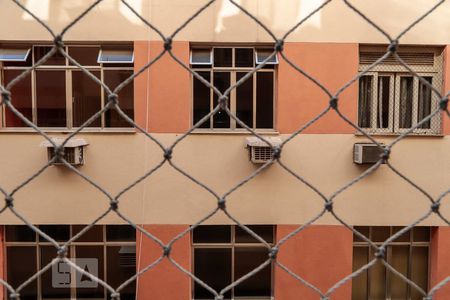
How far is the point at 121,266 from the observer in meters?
4.03

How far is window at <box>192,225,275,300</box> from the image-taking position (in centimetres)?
405

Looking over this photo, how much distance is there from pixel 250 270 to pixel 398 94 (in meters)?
2.38

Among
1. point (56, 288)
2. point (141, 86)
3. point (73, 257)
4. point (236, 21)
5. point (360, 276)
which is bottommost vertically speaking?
point (56, 288)

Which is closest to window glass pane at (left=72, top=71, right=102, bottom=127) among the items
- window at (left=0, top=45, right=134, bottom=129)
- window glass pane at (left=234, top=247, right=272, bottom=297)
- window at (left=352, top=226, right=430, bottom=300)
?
window at (left=0, top=45, right=134, bottom=129)

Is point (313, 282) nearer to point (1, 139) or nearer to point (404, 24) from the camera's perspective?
point (404, 24)

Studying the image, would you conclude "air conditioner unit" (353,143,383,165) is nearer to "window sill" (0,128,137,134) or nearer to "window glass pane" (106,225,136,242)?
"window sill" (0,128,137,134)

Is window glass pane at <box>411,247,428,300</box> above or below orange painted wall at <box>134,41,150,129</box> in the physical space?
below

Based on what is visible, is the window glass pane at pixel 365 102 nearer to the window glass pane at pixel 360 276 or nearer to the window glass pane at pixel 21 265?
the window glass pane at pixel 360 276

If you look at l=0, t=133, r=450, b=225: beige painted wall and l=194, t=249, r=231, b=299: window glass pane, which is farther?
l=194, t=249, r=231, b=299: window glass pane

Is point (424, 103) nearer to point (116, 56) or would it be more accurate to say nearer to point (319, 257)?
point (319, 257)

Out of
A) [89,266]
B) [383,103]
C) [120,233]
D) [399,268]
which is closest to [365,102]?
[383,103]

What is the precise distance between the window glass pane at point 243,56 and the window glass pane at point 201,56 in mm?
275

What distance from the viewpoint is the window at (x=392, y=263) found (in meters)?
4.07

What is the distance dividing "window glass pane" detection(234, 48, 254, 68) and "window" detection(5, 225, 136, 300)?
2.01m
